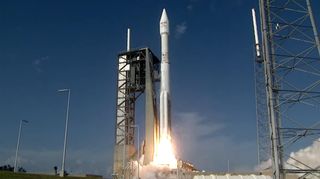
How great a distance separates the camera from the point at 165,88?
7838 centimetres

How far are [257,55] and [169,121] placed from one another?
20.3 meters

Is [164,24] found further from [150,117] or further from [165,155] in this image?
[165,155]

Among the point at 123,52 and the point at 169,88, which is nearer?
the point at 169,88

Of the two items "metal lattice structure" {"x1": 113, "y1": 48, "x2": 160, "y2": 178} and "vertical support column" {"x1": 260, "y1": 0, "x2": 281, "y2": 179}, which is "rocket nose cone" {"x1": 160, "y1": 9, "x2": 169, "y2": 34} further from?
"vertical support column" {"x1": 260, "y1": 0, "x2": 281, "y2": 179}

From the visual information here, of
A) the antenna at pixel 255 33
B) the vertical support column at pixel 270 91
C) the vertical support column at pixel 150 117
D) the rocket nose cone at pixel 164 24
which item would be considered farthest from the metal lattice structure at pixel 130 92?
the vertical support column at pixel 270 91

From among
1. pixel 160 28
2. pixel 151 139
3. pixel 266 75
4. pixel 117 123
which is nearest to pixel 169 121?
pixel 151 139

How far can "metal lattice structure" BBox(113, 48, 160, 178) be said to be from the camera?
3275 inches

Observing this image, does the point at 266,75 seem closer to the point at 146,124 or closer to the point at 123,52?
the point at 146,124

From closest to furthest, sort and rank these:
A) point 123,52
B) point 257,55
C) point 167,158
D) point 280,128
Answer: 1. point 280,128
2. point 257,55
3. point 167,158
4. point 123,52

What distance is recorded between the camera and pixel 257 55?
229ft

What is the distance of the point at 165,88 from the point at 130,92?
1215cm

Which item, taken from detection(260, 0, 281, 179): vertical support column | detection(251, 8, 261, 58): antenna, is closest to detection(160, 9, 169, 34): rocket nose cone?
detection(251, 8, 261, 58): antenna

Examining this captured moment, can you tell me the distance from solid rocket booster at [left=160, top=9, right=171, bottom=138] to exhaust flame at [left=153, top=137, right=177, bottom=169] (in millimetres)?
1351

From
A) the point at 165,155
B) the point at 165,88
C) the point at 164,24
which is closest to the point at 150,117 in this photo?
the point at 165,88
